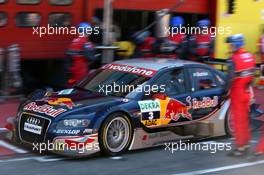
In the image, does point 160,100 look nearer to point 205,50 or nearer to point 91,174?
point 91,174

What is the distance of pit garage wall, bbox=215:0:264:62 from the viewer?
1680 cm

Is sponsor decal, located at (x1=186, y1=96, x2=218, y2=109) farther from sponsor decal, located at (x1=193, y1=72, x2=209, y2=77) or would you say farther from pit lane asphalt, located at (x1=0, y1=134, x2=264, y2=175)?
pit lane asphalt, located at (x1=0, y1=134, x2=264, y2=175)

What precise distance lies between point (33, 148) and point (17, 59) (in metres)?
4.28

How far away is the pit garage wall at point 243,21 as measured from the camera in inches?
661

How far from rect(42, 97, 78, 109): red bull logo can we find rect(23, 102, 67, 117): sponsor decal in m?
0.12

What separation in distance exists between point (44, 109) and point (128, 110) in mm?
1217

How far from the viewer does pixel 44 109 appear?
8516 mm

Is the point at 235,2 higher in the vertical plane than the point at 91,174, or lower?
higher

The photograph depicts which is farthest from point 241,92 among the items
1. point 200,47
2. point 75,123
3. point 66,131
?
point 200,47

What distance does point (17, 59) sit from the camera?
1255cm

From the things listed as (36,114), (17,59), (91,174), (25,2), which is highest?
(25,2)

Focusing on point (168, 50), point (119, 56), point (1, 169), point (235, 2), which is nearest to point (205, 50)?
point (168, 50)

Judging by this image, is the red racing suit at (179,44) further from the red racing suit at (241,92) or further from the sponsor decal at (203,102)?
the red racing suit at (241,92)

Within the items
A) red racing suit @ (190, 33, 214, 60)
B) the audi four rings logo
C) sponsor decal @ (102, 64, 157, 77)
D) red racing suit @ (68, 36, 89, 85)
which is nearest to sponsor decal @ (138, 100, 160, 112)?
sponsor decal @ (102, 64, 157, 77)
